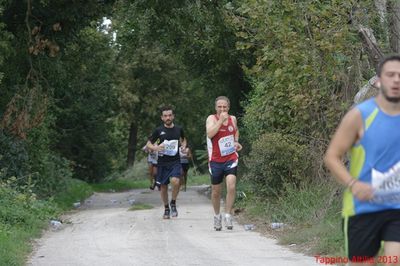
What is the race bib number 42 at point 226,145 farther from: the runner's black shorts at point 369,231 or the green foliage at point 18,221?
the runner's black shorts at point 369,231

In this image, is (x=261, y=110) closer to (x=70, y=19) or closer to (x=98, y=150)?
(x=70, y=19)

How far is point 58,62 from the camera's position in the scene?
61.7ft

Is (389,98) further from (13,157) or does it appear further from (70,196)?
(70,196)

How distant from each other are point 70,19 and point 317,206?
8738 mm

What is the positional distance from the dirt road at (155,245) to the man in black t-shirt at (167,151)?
2.23 ft

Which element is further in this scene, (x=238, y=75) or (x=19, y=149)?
(x=238, y=75)

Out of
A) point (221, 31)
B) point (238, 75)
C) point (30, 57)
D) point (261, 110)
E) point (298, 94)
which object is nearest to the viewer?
point (298, 94)

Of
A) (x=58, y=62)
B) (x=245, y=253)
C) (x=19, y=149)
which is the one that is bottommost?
(x=245, y=253)

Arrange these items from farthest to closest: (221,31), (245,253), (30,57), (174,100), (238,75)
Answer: (174,100) < (238,75) < (221,31) < (30,57) < (245,253)

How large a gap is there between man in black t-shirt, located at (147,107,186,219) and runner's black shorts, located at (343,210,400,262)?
9.10 meters

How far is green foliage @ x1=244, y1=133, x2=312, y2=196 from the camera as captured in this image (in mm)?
13760

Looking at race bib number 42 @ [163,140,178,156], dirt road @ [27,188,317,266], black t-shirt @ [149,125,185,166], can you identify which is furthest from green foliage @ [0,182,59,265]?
race bib number 42 @ [163,140,178,156]

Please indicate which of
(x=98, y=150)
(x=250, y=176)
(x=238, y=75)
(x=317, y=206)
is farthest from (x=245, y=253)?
(x=98, y=150)

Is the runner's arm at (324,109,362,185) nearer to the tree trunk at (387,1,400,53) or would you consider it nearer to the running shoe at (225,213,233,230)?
the running shoe at (225,213,233,230)
